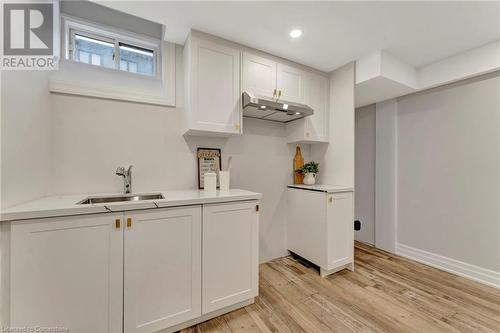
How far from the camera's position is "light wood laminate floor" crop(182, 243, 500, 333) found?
1538 millimetres

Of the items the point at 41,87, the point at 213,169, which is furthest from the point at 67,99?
the point at 213,169

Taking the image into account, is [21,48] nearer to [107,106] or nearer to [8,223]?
[107,106]

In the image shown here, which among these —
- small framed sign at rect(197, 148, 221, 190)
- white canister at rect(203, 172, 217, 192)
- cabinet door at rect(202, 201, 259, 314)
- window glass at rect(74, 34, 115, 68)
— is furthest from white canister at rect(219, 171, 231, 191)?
window glass at rect(74, 34, 115, 68)

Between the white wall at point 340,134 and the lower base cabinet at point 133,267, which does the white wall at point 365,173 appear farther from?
the lower base cabinet at point 133,267

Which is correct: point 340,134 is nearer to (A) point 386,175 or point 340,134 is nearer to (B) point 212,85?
(A) point 386,175

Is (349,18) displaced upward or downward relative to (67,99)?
upward

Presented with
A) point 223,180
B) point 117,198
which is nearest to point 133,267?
point 117,198

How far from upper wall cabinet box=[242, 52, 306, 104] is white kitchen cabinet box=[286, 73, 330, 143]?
139mm

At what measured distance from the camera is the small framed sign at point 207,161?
2156 mm

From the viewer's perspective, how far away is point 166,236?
142cm

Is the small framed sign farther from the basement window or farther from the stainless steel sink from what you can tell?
the basement window

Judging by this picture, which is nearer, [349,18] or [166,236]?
[166,236]

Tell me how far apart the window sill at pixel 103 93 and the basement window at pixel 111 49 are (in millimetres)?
253

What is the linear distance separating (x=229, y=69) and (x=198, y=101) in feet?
1.53
